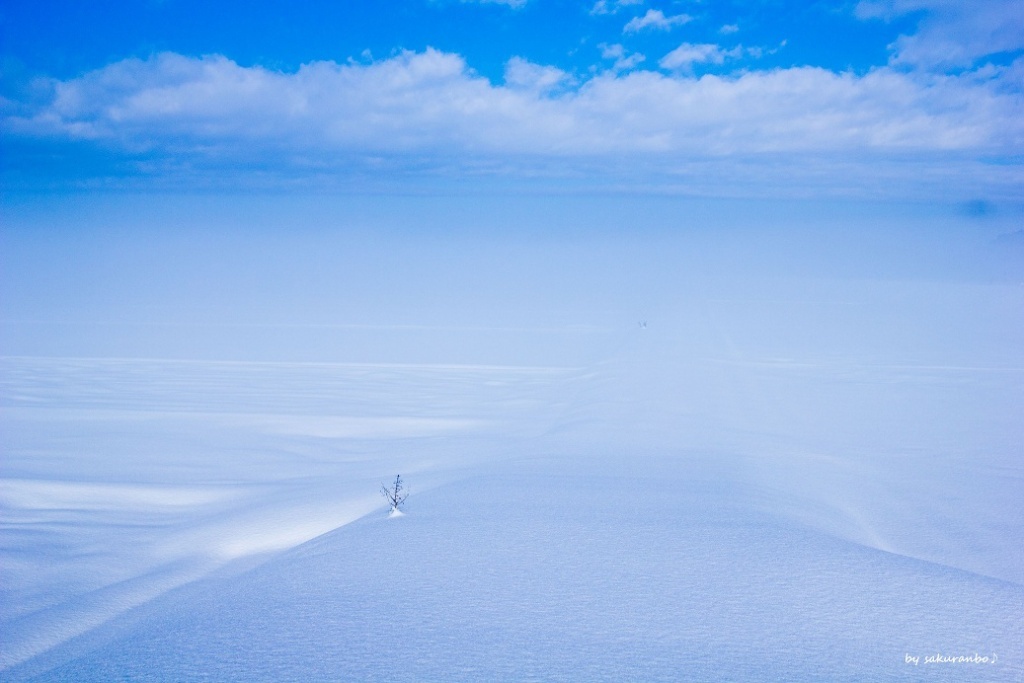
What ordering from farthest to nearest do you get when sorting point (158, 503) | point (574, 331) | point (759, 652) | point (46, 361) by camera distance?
point (574, 331) < point (46, 361) < point (158, 503) < point (759, 652)

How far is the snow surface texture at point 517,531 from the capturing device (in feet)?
10.2

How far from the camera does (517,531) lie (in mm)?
4555

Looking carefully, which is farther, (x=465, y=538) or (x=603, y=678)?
(x=465, y=538)

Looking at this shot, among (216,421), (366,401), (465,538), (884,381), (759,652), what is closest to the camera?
(759,652)

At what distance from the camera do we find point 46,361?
1770cm

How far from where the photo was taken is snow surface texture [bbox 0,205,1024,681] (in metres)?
3.09

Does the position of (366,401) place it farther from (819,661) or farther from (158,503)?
(819,661)

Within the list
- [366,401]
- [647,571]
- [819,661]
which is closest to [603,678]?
[819,661]

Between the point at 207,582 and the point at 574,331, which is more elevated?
the point at 574,331

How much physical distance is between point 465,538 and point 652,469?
8.47 feet

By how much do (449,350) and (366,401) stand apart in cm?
751

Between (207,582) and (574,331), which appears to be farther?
(574,331)

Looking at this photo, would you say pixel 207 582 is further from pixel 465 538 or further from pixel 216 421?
pixel 216 421

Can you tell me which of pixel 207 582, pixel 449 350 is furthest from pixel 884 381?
pixel 207 582
